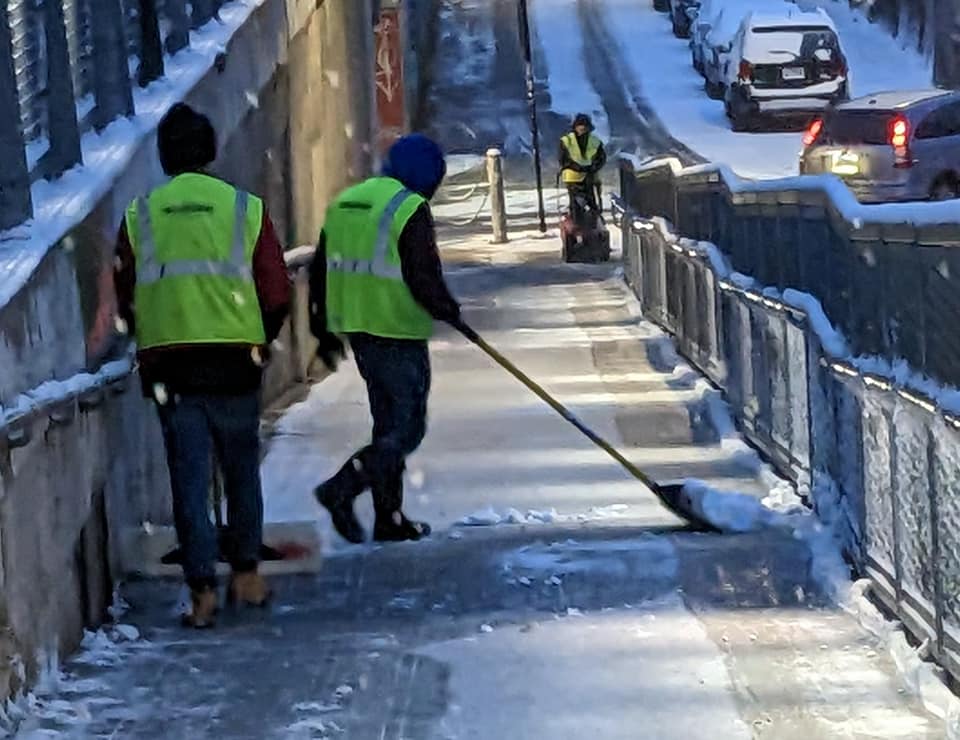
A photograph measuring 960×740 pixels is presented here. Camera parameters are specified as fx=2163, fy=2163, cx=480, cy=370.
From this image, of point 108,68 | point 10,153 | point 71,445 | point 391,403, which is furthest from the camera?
point 108,68

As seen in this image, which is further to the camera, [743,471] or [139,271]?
[743,471]

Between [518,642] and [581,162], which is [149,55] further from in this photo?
[581,162]

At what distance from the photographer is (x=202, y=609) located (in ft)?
23.4

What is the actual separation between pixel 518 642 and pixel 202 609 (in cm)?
116

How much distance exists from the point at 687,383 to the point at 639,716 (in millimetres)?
8214

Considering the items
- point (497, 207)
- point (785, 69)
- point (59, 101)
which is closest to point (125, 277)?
point (59, 101)

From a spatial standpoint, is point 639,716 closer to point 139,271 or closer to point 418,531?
point 139,271

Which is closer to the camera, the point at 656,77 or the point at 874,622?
the point at 874,622

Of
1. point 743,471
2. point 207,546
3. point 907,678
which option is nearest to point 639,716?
point 907,678

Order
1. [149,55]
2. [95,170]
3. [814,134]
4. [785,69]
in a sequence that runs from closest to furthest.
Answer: [95,170] → [149,55] → [814,134] → [785,69]

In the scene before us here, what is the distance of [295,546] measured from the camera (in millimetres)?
7906

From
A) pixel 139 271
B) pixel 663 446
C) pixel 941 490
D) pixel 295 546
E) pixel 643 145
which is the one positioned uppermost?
pixel 139 271

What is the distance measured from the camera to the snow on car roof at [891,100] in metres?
23.9

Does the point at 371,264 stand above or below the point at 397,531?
above
